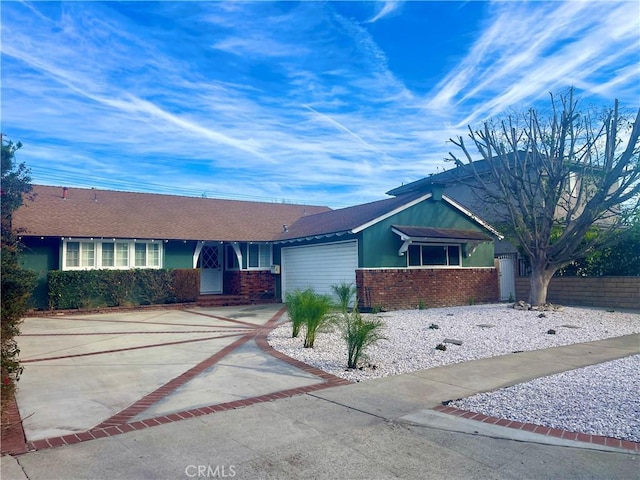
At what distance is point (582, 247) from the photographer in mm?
14977

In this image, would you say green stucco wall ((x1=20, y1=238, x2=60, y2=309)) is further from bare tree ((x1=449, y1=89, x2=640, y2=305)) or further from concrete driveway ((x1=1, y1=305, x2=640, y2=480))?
bare tree ((x1=449, y1=89, x2=640, y2=305))

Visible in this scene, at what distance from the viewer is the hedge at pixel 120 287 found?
15891 millimetres

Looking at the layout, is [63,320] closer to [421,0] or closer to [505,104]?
[421,0]

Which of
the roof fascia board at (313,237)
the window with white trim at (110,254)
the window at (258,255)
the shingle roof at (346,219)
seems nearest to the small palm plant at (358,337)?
the shingle roof at (346,219)

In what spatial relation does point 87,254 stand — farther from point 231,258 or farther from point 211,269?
point 231,258

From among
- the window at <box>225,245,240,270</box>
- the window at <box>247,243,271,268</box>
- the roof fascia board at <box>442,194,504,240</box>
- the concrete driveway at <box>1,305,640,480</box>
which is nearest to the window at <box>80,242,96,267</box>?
the window at <box>225,245,240,270</box>

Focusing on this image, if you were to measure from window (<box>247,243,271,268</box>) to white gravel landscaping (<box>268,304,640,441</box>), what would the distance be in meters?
8.08

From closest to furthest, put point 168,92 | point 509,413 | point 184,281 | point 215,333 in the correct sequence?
point 509,413 → point 215,333 → point 168,92 → point 184,281

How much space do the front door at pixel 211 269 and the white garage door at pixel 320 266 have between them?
326cm

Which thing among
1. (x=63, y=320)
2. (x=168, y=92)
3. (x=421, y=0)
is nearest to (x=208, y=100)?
(x=168, y=92)

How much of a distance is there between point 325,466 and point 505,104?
15.4 metres

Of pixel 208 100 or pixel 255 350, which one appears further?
pixel 208 100

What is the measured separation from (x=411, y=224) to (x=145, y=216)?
11.3 metres

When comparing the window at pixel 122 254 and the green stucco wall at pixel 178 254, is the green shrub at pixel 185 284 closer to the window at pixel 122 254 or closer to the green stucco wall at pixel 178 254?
the green stucco wall at pixel 178 254
